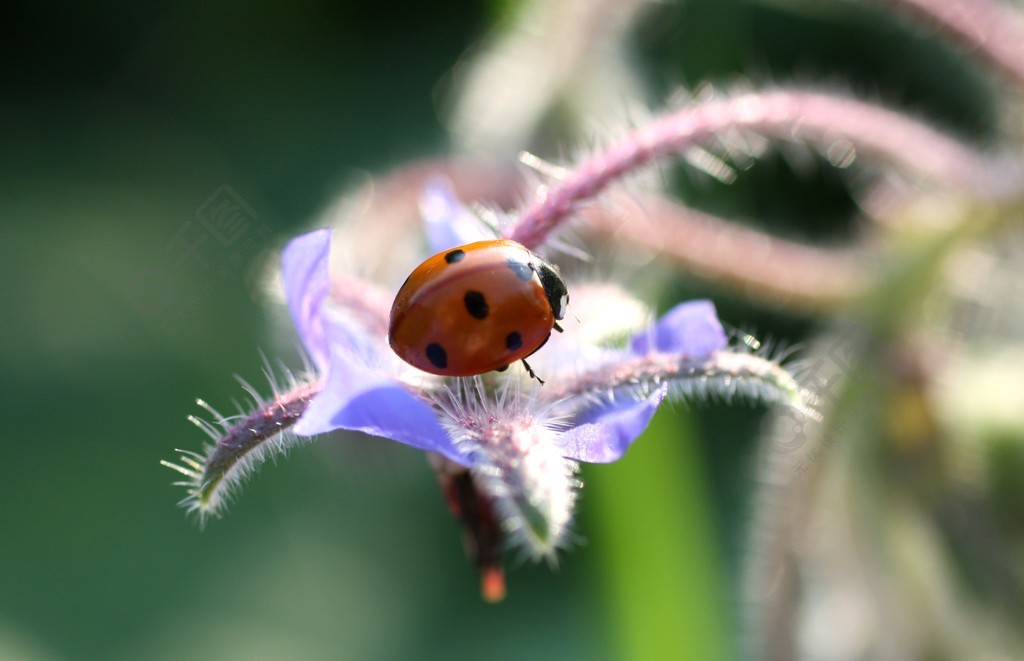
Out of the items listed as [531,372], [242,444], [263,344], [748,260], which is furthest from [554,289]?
[263,344]

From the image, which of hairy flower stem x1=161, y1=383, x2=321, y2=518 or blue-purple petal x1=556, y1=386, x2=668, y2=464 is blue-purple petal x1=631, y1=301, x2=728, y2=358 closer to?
blue-purple petal x1=556, y1=386, x2=668, y2=464

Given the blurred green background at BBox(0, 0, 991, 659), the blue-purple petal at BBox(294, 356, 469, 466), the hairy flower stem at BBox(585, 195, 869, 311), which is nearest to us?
the blue-purple petal at BBox(294, 356, 469, 466)

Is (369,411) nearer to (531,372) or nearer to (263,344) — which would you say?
(531,372)

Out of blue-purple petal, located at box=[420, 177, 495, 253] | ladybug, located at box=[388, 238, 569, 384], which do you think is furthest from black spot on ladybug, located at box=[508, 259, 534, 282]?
blue-purple petal, located at box=[420, 177, 495, 253]

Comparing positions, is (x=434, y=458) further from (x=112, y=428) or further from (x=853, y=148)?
(x=112, y=428)

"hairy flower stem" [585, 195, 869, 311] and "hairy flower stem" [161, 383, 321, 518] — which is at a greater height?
"hairy flower stem" [161, 383, 321, 518]

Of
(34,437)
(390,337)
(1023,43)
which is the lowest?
(1023,43)

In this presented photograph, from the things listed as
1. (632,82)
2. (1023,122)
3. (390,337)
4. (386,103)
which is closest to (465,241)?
(390,337)

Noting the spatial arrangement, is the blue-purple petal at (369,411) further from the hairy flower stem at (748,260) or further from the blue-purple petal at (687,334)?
the hairy flower stem at (748,260)
